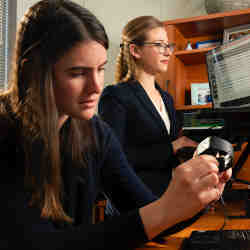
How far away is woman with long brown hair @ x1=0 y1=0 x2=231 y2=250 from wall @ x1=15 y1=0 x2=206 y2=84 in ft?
7.93

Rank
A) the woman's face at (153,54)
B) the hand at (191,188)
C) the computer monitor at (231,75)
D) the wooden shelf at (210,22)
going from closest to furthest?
the hand at (191,188)
the computer monitor at (231,75)
the woman's face at (153,54)
the wooden shelf at (210,22)

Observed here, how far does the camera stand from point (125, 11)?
11.0ft

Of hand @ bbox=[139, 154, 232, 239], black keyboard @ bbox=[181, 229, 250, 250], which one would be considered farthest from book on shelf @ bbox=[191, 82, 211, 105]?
hand @ bbox=[139, 154, 232, 239]

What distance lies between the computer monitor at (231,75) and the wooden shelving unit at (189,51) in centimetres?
108

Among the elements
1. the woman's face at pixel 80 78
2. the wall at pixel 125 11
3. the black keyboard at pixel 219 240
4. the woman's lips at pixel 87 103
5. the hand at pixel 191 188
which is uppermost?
the wall at pixel 125 11

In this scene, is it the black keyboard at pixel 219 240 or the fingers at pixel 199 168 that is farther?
the black keyboard at pixel 219 240

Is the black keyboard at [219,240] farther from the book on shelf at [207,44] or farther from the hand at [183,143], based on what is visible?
the book on shelf at [207,44]

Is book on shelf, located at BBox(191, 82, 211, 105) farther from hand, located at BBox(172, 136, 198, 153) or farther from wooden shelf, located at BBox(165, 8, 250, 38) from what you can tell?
hand, located at BBox(172, 136, 198, 153)

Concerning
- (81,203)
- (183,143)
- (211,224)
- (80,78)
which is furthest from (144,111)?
(80,78)

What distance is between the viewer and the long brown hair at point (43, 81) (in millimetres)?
805

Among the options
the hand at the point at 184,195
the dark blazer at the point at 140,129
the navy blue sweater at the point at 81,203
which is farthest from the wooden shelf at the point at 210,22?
the hand at the point at 184,195

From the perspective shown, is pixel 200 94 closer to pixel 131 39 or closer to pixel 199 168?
pixel 131 39

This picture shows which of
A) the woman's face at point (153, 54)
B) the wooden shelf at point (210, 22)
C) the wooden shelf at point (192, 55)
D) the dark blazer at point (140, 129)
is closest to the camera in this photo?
the dark blazer at point (140, 129)

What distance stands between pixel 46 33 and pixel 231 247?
2.00 ft
